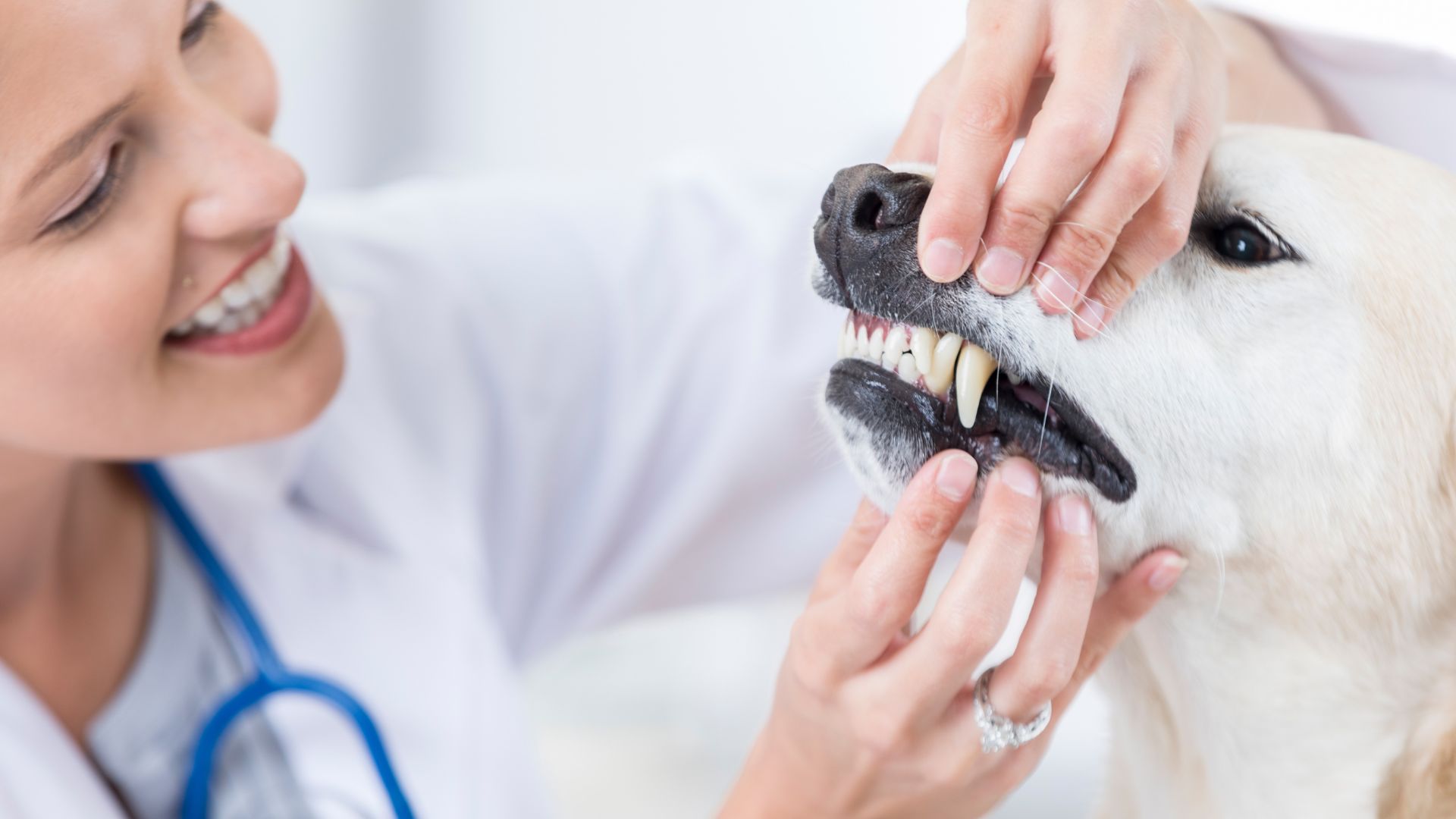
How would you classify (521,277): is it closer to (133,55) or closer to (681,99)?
(133,55)

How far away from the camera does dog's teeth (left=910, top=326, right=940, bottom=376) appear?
2.21 ft

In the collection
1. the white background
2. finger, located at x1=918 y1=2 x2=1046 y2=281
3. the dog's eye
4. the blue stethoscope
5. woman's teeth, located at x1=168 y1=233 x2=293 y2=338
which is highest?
finger, located at x1=918 y1=2 x2=1046 y2=281

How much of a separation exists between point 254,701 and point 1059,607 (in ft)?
2.08

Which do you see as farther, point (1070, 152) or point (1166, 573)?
point (1166, 573)

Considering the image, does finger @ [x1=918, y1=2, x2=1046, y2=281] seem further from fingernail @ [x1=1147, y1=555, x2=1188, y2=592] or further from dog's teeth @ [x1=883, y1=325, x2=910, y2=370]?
fingernail @ [x1=1147, y1=555, x2=1188, y2=592]

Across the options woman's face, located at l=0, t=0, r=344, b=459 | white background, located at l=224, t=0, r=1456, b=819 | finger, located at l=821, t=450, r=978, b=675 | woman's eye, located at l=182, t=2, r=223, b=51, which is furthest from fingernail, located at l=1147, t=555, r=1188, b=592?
white background, located at l=224, t=0, r=1456, b=819

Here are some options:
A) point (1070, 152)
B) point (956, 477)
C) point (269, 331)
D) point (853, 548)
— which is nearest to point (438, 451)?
point (269, 331)

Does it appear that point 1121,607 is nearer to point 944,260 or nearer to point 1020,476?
point 1020,476

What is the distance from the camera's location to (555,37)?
2305mm

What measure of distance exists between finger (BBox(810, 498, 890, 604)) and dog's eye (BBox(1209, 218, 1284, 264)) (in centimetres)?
24

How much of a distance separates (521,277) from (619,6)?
→ 3.85 ft

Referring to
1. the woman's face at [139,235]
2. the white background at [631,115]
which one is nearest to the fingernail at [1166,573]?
the woman's face at [139,235]

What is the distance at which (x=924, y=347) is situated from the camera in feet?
2.22

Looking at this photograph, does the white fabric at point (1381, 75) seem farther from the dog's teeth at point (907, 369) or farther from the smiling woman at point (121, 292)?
the smiling woman at point (121, 292)
